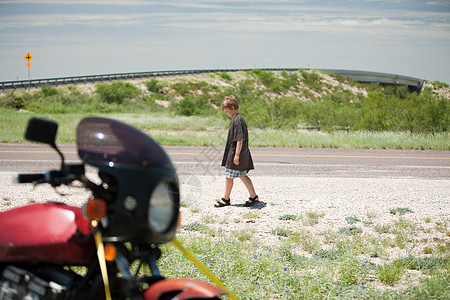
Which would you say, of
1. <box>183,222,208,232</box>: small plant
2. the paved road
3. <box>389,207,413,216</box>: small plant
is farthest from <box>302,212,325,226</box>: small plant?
the paved road

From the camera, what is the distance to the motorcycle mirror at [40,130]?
7.07 ft

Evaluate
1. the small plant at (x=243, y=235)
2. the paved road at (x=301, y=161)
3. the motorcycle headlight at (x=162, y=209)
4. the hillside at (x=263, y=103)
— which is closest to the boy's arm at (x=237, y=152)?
the small plant at (x=243, y=235)

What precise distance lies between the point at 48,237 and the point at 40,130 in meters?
0.49

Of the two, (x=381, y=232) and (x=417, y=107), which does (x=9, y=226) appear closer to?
(x=381, y=232)

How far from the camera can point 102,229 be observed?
6.84 feet

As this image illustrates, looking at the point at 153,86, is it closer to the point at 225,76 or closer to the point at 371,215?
the point at 225,76

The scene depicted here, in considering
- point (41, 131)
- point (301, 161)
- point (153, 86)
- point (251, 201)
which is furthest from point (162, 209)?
point (153, 86)

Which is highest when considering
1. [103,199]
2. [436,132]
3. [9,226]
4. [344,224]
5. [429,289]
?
[103,199]

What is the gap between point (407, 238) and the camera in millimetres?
5629

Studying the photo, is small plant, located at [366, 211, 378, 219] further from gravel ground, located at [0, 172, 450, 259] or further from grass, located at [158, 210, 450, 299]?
grass, located at [158, 210, 450, 299]

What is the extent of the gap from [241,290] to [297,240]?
174cm

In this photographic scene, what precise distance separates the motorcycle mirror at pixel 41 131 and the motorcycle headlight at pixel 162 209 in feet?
1.58

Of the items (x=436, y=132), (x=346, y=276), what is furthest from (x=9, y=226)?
(x=436, y=132)

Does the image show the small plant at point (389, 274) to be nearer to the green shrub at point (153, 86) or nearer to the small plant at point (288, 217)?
the small plant at point (288, 217)
